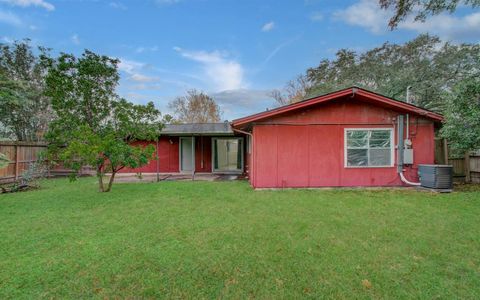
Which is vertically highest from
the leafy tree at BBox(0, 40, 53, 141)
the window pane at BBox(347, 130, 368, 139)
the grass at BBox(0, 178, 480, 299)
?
the leafy tree at BBox(0, 40, 53, 141)

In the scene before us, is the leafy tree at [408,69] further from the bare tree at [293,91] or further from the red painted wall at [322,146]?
the red painted wall at [322,146]

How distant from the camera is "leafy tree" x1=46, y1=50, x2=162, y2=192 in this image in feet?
22.2

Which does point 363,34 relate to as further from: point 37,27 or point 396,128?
point 37,27

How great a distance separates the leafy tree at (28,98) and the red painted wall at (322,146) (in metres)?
13.7

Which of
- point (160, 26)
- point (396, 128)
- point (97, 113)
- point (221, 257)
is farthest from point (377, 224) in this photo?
point (160, 26)

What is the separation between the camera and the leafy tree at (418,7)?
18.4 ft

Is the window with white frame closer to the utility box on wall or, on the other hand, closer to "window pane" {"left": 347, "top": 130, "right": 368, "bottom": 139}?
"window pane" {"left": 347, "top": 130, "right": 368, "bottom": 139}

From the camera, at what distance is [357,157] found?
775 cm

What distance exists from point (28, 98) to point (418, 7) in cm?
1797

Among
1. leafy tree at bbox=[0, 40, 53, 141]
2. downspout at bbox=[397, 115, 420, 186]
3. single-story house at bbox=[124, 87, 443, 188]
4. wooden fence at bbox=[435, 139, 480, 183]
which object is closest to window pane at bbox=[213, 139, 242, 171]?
single-story house at bbox=[124, 87, 443, 188]

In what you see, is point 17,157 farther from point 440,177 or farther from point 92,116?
point 440,177

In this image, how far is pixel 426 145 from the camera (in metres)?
7.70

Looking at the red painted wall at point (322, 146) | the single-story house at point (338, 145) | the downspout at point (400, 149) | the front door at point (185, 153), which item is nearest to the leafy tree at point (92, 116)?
the single-story house at point (338, 145)

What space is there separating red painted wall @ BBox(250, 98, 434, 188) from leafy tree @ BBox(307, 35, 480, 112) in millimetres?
5796
